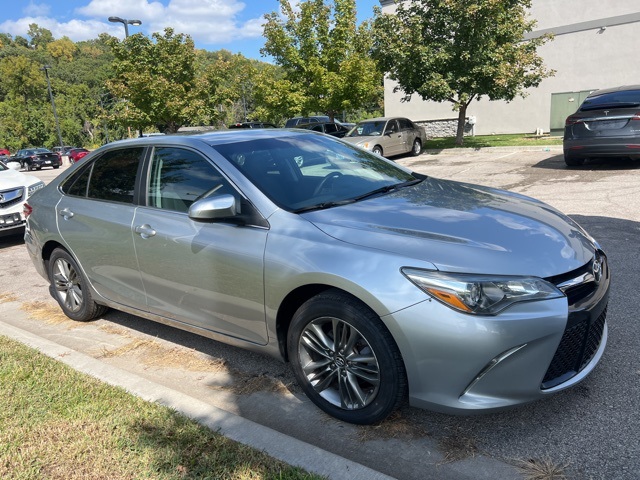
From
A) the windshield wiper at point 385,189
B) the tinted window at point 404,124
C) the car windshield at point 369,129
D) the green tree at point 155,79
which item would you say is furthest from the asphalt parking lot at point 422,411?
the green tree at point 155,79

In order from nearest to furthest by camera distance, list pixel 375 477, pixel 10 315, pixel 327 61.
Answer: pixel 375 477 < pixel 10 315 < pixel 327 61

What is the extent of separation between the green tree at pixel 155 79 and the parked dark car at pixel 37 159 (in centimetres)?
1557

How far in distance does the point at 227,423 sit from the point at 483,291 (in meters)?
1.57

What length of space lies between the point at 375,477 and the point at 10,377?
2617 millimetres

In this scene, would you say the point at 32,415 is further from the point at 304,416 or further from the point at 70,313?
the point at 70,313

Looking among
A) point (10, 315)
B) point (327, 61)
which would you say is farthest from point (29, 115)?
point (10, 315)

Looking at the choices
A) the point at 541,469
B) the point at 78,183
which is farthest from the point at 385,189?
the point at 78,183

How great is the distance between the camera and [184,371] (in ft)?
12.4

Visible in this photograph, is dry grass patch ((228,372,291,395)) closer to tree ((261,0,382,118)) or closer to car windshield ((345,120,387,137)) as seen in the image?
car windshield ((345,120,387,137))

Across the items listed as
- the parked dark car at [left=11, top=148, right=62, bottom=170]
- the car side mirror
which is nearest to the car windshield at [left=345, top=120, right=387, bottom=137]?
the car side mirror

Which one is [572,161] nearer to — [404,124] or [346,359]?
[404,124]

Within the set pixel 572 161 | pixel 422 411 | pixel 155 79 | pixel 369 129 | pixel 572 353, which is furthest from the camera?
pixel 155 79

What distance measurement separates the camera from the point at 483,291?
2.43 meters

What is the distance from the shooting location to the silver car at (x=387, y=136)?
1712 centimetres
